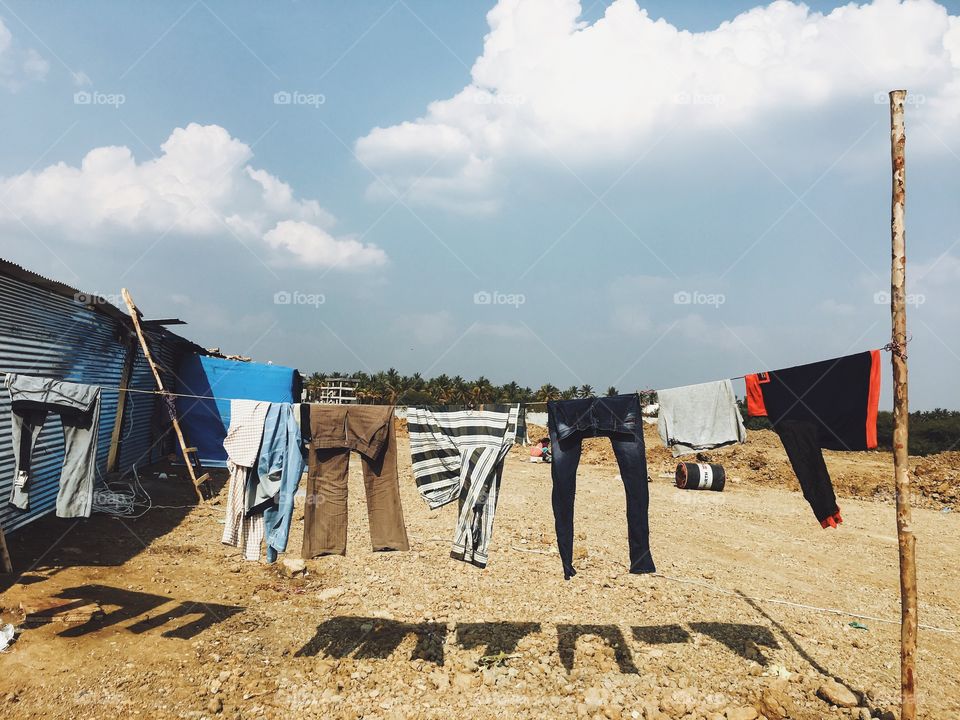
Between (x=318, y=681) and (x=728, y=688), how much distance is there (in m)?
4.79

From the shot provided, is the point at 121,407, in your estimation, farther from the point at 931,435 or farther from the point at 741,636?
the point at 931,435

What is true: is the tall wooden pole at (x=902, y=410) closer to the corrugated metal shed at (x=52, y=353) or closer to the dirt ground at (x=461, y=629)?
the dirt ground at (x=461, y=629)

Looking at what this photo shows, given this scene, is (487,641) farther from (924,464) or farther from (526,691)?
(924,464)

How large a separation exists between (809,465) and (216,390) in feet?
52.6

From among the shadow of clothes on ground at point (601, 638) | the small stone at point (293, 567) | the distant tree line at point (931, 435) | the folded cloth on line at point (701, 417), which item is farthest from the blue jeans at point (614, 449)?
the distant tree line at point (931, 435)

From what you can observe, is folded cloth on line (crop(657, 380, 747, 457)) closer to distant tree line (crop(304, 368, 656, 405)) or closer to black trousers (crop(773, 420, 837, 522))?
black trousers (crop(773, 420, 837, 522))

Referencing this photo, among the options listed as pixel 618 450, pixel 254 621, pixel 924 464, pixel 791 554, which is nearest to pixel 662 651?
pixel 618 450

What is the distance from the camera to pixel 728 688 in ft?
20.6

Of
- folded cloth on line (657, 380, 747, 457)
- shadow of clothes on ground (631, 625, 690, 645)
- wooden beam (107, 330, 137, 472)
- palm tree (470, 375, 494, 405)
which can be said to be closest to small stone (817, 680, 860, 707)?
shadow of clothes on ground (631, 625, 690, 645)

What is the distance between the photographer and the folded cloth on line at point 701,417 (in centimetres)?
618

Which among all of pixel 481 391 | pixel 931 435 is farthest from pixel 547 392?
pixel 931 435

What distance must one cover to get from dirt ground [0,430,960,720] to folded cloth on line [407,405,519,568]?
6.06 feet

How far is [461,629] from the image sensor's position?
24.5ft

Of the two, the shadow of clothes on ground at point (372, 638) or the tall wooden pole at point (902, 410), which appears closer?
the tall wooden pole at point (902, 410)
